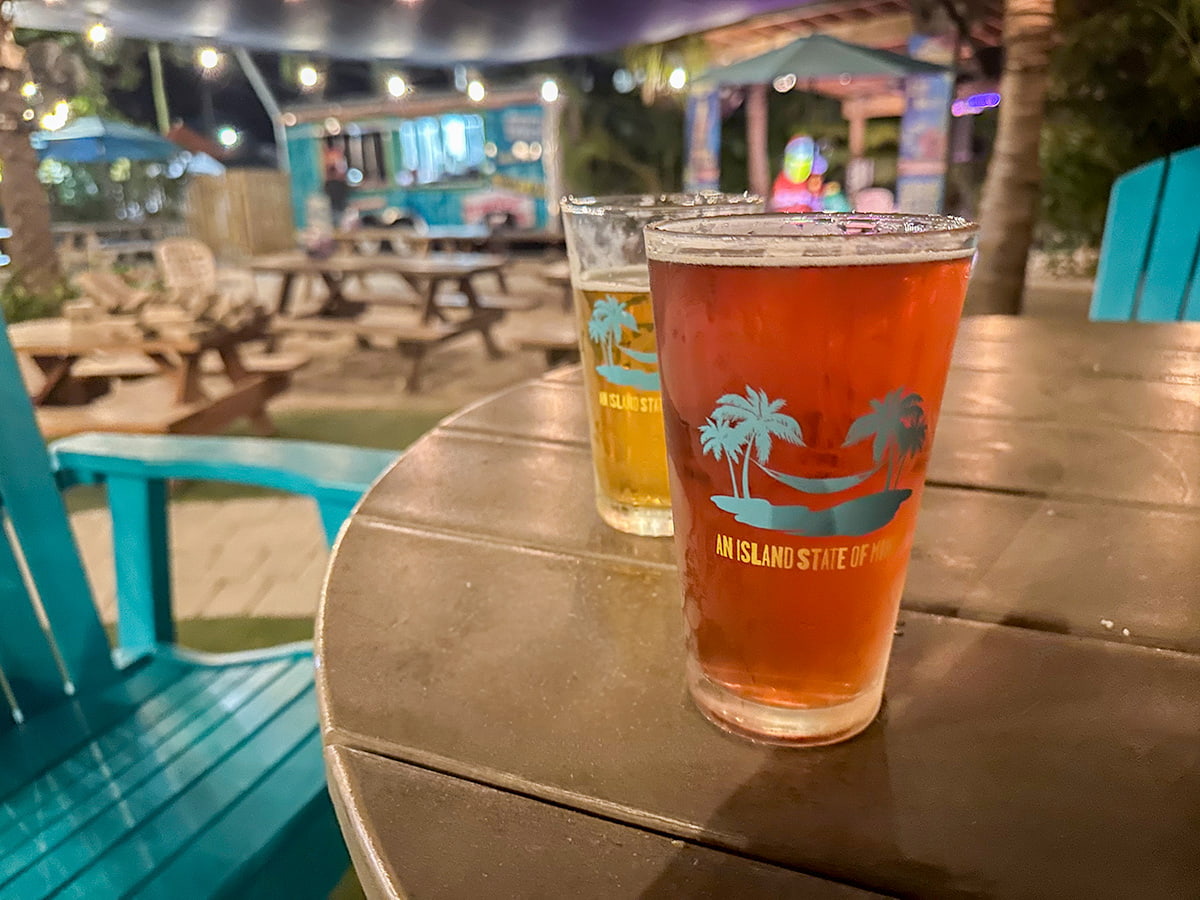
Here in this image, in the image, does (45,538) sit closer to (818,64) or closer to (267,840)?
(267,840)

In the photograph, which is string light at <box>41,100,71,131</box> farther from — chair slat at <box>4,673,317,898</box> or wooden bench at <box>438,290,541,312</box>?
chair slat at <box>4,673,317,898</box>

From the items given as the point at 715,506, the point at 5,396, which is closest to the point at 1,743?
the point at 5,396

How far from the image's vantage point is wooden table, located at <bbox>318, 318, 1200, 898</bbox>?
1.14ft

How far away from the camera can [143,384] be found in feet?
14.5

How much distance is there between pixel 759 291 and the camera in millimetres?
347

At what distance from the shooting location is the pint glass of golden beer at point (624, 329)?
57 cm

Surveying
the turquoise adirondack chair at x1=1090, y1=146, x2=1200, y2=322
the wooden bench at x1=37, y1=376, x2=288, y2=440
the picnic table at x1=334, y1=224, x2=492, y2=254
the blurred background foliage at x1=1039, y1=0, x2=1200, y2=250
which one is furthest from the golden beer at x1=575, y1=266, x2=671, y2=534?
the picnic table at x1=334, y1=224, x2=492, y2=254

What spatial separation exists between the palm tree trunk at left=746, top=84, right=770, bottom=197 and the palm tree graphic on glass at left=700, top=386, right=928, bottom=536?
10.3 metres

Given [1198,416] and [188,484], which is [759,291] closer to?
Result: [1198,416]

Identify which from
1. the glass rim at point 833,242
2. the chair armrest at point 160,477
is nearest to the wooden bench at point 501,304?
the chair armrest at point 160,477

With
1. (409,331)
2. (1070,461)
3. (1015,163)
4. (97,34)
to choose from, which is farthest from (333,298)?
(1070,461)

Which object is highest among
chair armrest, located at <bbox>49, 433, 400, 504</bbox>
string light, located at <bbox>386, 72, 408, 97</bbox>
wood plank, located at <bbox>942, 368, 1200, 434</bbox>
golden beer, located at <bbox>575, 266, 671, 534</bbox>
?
string light, located at <bbox>386, 72, 408, 97</bbox>

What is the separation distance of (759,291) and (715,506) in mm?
102

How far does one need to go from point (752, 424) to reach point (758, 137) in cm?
1076
